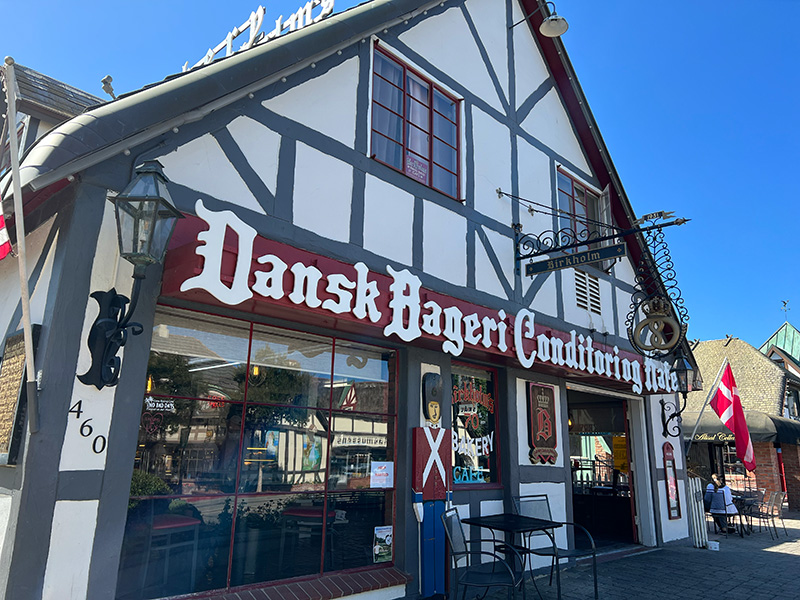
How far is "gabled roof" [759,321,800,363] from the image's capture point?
29.3 metres

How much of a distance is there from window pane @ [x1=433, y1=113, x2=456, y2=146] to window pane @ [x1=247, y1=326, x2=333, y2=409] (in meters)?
3.31

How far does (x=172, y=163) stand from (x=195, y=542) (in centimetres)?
311

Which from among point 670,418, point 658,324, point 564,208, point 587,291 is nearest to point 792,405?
point 670,418

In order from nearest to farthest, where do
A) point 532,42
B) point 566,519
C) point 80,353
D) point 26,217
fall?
point 80,353
point 26,217
point 566,519
point 532,42

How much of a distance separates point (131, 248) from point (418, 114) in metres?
4.55

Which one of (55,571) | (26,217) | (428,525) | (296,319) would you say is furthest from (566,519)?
(26,217)

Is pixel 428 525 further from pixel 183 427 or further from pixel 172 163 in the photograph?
pixel 172 163

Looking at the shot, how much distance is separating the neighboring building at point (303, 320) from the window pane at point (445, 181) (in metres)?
0.03

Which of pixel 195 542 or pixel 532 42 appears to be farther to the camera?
pixel 532 42

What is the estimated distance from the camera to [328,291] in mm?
5027

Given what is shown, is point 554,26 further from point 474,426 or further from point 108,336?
point 108,336

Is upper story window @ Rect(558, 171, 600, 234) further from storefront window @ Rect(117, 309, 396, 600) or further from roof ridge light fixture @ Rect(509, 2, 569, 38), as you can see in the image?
storefront window @ Rect(117, 309, 396, 600)

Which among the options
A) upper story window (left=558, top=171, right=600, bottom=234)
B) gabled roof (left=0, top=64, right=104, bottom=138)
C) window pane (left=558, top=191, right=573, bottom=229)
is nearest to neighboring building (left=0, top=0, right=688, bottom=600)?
window pane (left=558, top=191, right=573, bottom=229)

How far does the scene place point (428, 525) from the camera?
6.33m
